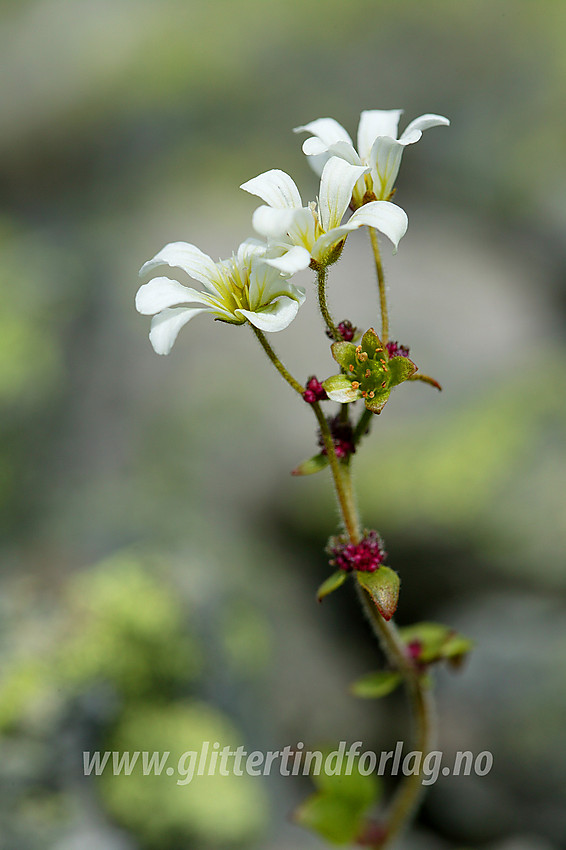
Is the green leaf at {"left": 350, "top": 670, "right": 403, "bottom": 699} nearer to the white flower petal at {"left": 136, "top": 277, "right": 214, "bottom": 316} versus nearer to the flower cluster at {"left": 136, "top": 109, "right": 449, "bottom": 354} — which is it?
the flower cluster at {"left": 136, "top": 109, "right": 449, "bottom": 354}

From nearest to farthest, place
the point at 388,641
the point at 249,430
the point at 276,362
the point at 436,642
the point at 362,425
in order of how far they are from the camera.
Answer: the point at 276,362
the point at 362,425
the point at 388,641
the point at 436,642
the point at 249,430

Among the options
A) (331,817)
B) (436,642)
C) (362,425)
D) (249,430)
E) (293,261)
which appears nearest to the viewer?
(293,261)

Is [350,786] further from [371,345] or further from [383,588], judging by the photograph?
[371,345]

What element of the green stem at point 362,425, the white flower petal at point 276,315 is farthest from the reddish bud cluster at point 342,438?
the white flower petal at point 276,315

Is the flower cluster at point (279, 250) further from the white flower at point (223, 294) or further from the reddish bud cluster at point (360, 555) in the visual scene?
the reddish bud cluster at point (360, 555)

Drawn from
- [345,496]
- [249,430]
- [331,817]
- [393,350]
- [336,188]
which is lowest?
[331,817]

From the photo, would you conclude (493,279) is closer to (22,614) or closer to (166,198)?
(166,198)

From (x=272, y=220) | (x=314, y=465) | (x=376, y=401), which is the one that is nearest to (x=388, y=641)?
(x=314, y=465)
